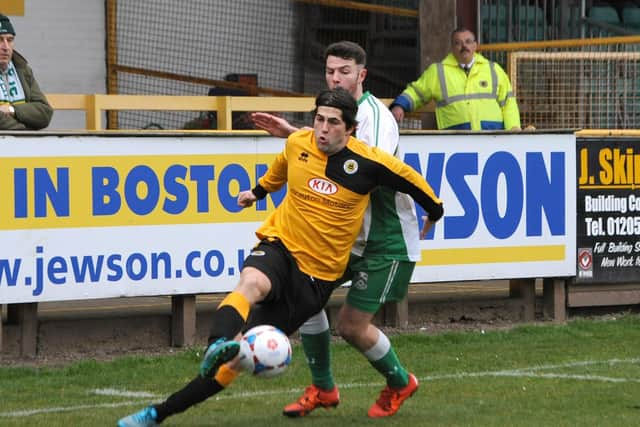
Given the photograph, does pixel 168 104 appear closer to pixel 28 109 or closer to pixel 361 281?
pixel 28 109

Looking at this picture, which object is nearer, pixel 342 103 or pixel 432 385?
pixel 342 103

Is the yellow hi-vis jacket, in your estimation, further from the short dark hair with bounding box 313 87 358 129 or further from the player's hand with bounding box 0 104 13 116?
the short dark hair with bounding box 313 87 358 129

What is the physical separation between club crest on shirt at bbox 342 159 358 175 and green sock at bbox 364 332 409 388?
3.27 ft

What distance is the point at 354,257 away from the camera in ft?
25.8

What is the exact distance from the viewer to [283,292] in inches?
285

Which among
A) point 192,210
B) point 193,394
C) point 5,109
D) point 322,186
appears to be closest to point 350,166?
point 322,186

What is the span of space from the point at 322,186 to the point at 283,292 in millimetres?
593

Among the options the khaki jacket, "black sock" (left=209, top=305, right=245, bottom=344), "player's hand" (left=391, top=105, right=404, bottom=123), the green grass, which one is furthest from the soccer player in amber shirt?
"player's hand" (left=391, top=105, right=404, bottom=123)

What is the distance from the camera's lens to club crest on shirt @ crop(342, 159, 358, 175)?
Answer: 7422mm

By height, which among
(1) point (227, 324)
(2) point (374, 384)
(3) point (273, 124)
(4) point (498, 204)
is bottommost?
(2) point (374, 384)

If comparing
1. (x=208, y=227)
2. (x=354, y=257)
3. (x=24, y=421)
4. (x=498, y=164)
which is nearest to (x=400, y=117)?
(x=498, y=164)

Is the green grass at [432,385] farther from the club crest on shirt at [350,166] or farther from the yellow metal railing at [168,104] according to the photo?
the yellow metal railing at [168,104]

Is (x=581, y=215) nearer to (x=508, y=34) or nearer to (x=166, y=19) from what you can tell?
(x=508, y=34)

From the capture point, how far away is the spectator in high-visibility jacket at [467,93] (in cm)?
1263
